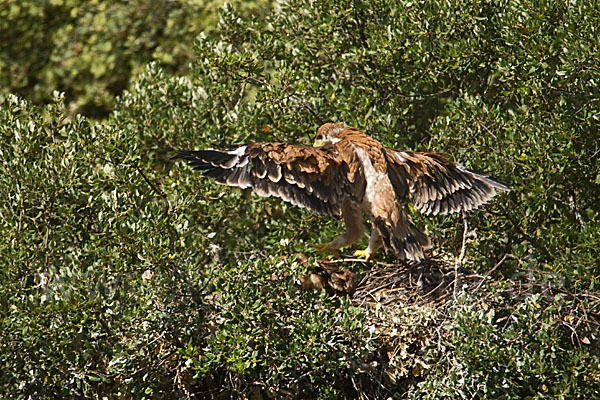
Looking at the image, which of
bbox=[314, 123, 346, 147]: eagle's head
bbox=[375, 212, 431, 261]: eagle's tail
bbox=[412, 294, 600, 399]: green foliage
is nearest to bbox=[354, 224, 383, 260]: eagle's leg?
bbox=[375, 212, 431, 261]: eagle's tail

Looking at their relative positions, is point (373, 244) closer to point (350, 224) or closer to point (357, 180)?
point (350, 224)

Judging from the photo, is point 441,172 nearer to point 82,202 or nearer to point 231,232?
point 231,232

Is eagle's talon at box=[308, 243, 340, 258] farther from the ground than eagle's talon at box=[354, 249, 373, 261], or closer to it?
closer to it

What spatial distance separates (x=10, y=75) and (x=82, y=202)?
5.54 metres

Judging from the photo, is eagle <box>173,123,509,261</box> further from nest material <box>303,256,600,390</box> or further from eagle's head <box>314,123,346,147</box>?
nest material <box>303,256,600,390</box>

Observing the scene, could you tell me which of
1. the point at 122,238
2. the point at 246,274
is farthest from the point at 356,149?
the point at 122,238

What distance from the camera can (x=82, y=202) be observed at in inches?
214

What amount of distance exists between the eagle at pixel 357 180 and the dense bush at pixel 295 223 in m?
0.30

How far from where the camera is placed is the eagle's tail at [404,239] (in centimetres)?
497

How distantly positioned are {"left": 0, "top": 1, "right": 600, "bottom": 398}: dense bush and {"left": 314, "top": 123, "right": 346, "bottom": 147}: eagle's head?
11.8 inches

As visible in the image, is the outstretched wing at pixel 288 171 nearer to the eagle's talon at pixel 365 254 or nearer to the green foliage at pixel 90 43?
the eagle's talon at pixel 365 254

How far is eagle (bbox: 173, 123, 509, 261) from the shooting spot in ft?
16.2

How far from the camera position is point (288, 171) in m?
4.98

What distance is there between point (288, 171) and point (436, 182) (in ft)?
3.60
